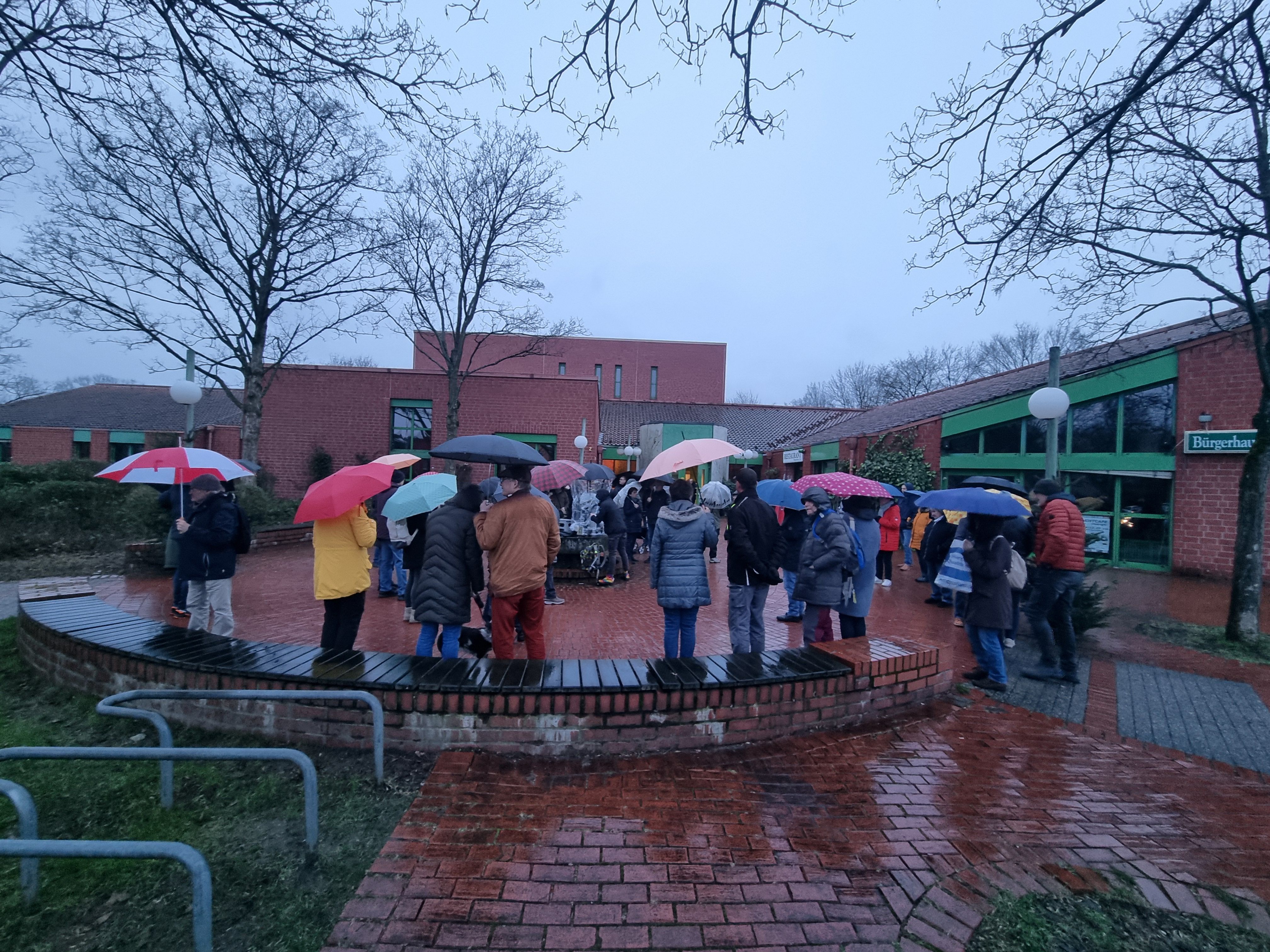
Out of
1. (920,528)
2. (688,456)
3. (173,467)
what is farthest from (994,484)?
(173,467)

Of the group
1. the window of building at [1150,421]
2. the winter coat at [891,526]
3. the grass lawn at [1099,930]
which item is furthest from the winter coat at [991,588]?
the window of building at [1150,421]

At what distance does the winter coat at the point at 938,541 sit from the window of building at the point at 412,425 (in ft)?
62.6

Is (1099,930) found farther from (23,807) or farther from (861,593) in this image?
(23,807)

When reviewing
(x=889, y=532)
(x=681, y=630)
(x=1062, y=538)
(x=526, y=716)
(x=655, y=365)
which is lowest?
(x=526, y=716)

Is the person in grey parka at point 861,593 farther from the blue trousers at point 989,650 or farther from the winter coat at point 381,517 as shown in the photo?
the winter coat at point 381,517

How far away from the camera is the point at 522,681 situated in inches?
141

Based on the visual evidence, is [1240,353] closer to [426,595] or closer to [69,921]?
[426,595]

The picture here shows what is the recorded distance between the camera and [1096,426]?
13.4 m

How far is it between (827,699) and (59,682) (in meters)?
5.47

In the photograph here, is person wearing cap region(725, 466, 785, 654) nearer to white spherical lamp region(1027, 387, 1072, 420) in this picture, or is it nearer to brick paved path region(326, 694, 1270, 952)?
brick paved path region(326, 694, 1270, 952)

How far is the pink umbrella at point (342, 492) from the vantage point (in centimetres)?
426

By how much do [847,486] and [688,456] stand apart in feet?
6.57

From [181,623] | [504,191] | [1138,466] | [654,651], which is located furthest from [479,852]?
[504,191]

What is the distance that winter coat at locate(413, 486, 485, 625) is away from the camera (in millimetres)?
4535
